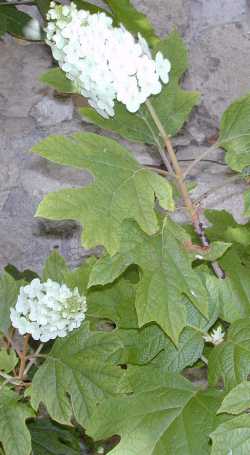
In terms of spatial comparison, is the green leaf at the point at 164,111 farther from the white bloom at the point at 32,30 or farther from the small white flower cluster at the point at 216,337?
the white bloom at the point at 32,30

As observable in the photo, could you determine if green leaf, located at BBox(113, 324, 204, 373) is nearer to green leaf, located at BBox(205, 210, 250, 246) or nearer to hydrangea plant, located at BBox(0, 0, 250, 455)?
hydrangea plant, located at BBox(0, 0, 250, 455)

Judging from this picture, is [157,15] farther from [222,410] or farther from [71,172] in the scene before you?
[222,410]

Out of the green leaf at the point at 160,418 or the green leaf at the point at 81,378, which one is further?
the green leaf at the point at 81,378

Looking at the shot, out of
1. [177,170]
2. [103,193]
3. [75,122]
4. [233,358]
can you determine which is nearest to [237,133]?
[177,170]

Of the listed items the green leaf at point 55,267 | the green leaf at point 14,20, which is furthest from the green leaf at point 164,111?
the green leaf at point 14,20

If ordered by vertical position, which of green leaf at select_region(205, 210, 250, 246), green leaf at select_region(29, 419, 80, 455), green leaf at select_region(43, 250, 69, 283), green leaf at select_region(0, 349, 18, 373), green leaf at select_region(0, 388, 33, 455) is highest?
green leaf at select_region(205, 210, 250, 246)

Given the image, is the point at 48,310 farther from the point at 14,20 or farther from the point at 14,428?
the point at 14,20

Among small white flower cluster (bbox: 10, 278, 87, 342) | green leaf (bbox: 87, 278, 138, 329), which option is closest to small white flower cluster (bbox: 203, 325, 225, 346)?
green leaf (bbox: 87, 278, 138, 329)

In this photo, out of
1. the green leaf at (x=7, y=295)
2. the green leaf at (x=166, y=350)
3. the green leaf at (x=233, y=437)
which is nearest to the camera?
the green leaf at (x=233, y=437)
